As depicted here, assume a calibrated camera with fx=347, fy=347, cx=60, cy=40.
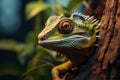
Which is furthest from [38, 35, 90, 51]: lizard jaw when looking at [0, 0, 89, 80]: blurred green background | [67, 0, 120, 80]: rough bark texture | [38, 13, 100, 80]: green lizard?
[0, 0, 89, 80]: blurred green background

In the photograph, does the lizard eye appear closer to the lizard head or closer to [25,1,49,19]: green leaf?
the lizard head

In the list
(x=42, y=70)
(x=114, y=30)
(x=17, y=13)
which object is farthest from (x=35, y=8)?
(x=17, y=13)

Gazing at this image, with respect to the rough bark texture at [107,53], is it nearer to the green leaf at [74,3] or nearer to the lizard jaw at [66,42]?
the lizard jaw at [66,42]

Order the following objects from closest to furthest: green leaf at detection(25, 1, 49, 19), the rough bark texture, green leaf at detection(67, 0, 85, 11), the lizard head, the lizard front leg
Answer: the rough bark texture
the lizard head
the lizard front leg
green leaf at detection(67, 0, 85, 11)
green leaf at detection(25, 1, 49, 19)

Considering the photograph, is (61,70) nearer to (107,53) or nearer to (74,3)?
(107,53)

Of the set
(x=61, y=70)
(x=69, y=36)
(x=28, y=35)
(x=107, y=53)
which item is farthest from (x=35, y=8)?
(x=107, y=53)

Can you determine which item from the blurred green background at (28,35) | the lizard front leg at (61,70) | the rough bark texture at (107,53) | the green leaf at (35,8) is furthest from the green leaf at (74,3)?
the rough bark texture at (107,53)

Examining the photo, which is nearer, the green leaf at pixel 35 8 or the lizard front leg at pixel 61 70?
the lizard front leg at pixel 61 70
